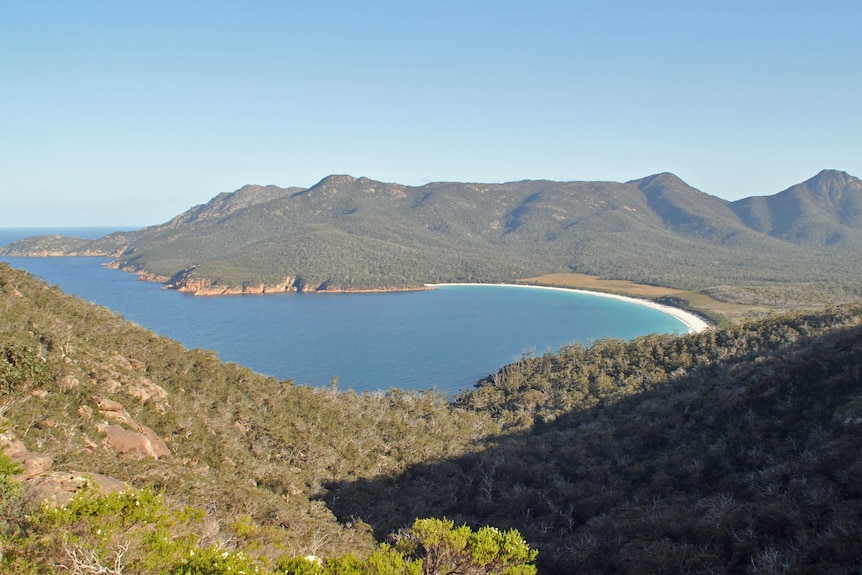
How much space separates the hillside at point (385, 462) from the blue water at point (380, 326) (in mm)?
36877

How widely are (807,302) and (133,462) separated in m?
144

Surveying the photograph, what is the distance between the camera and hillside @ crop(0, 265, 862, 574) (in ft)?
51.8

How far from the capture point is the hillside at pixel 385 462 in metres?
15.8

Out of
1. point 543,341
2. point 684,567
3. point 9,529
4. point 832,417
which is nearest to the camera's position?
point 9,529

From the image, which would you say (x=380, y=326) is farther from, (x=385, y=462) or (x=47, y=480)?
(x=47, y=480)

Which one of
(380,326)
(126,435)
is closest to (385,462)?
(126,435)

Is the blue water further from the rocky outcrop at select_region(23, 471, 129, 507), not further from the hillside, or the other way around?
the rocky outcrop at select_region(23, 471, 129, 507)

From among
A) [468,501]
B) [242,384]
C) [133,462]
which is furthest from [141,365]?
[468,501]

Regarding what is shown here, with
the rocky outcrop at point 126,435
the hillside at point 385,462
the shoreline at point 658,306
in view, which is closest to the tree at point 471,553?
the hillside at point 385,462

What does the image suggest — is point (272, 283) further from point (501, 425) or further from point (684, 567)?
point (684, 567)

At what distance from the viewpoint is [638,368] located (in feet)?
181

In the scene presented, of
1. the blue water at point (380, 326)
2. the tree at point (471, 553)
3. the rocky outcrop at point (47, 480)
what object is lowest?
the blue water at point (380, 326)

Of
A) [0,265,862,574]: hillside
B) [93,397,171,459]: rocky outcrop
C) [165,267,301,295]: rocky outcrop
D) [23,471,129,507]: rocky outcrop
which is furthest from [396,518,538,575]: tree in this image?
[165,267,301,295]: rocky outcrop

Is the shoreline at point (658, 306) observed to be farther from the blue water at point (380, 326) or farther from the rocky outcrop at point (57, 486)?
the rocky outcrop at point (57, 486)
